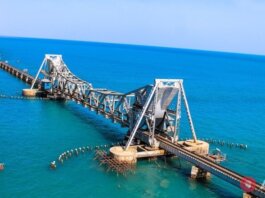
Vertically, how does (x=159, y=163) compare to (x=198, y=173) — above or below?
below

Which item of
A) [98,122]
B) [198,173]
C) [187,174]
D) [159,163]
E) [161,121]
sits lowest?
[187,174]

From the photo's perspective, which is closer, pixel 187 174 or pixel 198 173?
pixel 198 173

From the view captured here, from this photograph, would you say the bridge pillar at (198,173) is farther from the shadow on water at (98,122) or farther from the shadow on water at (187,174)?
the shadow on water at (98,122)

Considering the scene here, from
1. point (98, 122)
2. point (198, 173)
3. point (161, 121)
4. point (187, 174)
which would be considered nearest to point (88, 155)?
point (161, 121)

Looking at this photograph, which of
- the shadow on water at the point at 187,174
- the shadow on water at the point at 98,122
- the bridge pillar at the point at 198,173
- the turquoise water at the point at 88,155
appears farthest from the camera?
the shadow on water at the point at 98,122

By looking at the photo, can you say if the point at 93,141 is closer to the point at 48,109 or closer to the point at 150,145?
the point at 150,145

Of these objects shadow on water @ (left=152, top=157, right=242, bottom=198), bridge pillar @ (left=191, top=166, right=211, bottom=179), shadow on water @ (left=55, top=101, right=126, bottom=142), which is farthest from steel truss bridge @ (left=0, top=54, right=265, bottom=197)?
shadow on water @ (left=55, top=101, right=126, bottom=142)

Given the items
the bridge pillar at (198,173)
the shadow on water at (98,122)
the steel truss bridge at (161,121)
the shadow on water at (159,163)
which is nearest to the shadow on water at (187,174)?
the shadow on water at (159,163)

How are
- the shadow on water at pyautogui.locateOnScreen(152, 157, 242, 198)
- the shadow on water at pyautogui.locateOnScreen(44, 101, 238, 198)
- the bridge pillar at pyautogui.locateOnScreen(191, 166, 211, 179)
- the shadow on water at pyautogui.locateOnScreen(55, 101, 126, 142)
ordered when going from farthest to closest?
1. the shadow on water at pyautogui.locateOnScreen(55, 101, 126, 142)
2. the bridge pillar at pyautogui.locateOnScreen(191, 166, 211, 179)
3. the shadow on water at pyautogui.locateOnScreen(44, 101, 238, 198)
4. the shadow on water at pyautogui.locateOnScreen(152, 157, 242, 198)

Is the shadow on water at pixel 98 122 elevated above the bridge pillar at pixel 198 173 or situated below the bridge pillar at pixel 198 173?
above

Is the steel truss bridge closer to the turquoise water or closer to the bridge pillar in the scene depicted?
the bridge pillar

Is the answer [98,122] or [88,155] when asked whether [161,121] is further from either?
[98,122]

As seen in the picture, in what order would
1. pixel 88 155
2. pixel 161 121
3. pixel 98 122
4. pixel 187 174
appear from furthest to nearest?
1. pixel 98 122
2. pixel 161 121
3. pixel 88 155
4. pixel 187 174
